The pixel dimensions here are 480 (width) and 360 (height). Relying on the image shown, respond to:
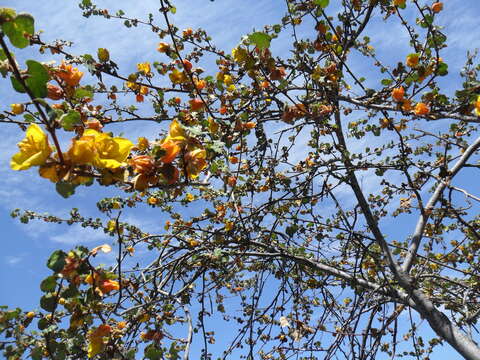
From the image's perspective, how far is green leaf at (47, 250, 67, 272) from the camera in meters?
1.13

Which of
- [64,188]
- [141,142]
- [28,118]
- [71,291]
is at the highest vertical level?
[28,118]

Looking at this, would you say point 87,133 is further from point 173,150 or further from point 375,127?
point 375,127

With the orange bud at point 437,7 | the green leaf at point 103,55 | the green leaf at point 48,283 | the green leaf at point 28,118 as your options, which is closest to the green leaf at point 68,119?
the green leaf at point 48,283

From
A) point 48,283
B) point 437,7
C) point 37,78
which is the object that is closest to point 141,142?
Answer: point 37,78

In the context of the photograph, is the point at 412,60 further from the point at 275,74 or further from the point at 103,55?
the point at 103,55

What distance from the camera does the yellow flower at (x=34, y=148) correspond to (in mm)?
974

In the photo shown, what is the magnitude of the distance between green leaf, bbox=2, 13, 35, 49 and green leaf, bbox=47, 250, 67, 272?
1.96 ft

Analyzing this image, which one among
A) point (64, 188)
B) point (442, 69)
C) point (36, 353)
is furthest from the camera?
point (442, 69)

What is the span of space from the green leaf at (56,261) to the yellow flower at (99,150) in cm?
31

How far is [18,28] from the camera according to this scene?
3.11 ft

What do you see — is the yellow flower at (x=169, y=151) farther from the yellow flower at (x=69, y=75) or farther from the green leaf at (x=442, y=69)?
the green leaf at (x=442, y=69)

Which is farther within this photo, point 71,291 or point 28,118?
point 28,118

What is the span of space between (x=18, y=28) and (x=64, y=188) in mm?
420

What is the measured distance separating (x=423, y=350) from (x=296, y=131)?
3788 mm
